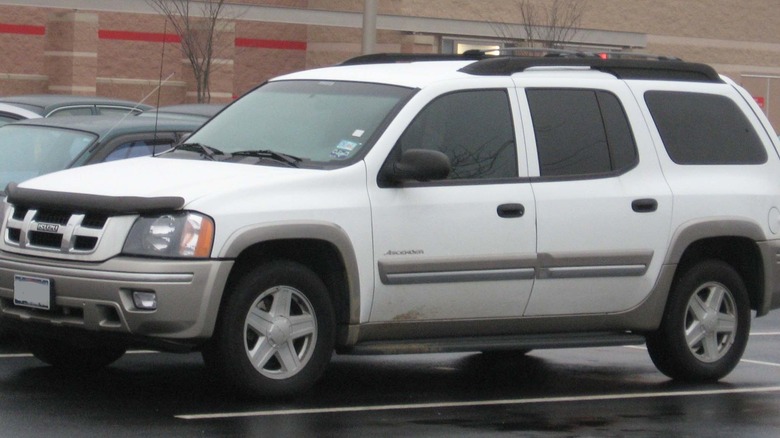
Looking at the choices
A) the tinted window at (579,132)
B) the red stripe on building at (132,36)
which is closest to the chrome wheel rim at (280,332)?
the tinted window at (579,132)

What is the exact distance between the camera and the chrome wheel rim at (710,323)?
387 inches

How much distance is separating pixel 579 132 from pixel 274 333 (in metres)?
2.37

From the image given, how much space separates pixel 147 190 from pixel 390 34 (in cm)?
3192

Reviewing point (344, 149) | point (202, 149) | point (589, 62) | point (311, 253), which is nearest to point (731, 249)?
point (589, 62)

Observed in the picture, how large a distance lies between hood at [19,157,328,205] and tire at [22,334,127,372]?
1054 mm

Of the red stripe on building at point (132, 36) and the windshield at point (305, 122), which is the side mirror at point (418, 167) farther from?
the red stripe on building at point (132, 36)

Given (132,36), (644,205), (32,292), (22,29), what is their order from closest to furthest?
1. (32,292)
2. (644,205)
3. (22,29)
4. (132,36)

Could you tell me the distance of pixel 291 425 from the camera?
772 centimetres

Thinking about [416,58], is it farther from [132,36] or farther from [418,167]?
[132,36]

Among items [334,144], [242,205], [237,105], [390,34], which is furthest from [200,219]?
[390,34]

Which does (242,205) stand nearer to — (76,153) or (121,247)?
(121,247)

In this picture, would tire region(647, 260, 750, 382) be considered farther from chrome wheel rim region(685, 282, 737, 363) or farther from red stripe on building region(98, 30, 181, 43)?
red stripe on building region(98, 30, 181, 43)

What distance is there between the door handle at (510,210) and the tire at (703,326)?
1.39 meters

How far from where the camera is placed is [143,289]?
7.76 m
